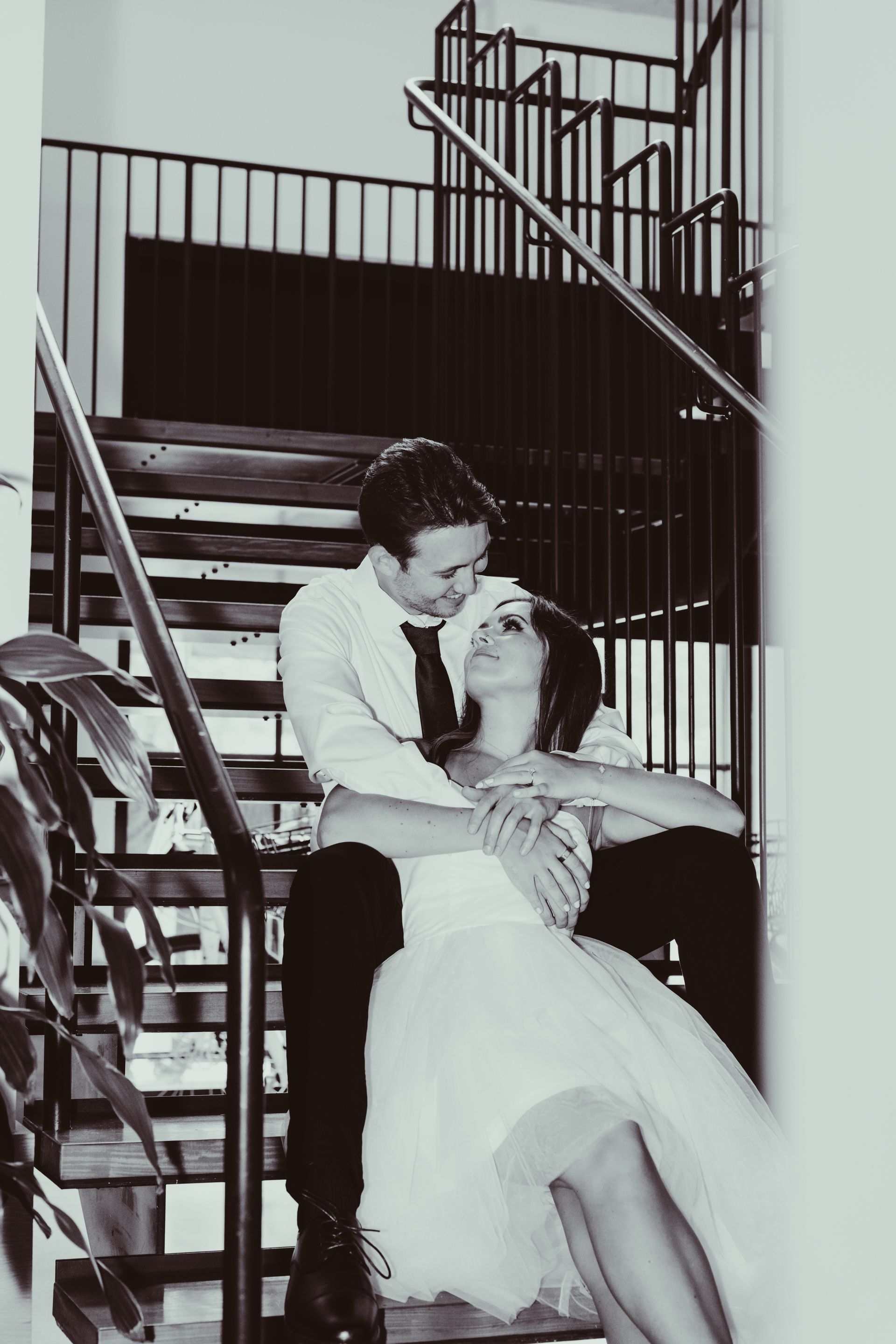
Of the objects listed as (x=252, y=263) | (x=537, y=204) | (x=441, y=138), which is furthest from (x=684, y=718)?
(x=537, y=204)

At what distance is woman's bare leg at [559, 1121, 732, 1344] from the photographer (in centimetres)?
138

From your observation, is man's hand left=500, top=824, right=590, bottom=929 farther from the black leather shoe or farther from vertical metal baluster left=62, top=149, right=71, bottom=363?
vertical metal baluster left=62, top=149, right=71, bottom=363

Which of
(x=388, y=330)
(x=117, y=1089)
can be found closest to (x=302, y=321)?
(x=388, y=330)

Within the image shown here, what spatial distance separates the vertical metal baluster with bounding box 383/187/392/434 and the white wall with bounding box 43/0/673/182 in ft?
1.02

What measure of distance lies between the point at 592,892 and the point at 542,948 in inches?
10.2

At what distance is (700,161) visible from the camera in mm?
6367

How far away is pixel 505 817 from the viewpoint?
180 centimetres

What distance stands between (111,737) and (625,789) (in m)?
0.86

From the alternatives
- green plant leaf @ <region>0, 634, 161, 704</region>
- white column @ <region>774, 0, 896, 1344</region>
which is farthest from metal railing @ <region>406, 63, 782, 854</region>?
green plant leaf @ <region>0, 634, 161, 704</region>

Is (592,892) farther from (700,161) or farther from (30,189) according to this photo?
(700,161)

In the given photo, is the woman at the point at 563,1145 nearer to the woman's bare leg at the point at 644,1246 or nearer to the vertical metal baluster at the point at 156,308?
the woman's bare leg at the point at 644,1246

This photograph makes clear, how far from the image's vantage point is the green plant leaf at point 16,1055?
125 centimetres

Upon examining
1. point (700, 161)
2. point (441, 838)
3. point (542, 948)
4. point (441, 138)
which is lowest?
point (542, 948)

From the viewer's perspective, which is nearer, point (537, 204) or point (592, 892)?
point (592, 892)
